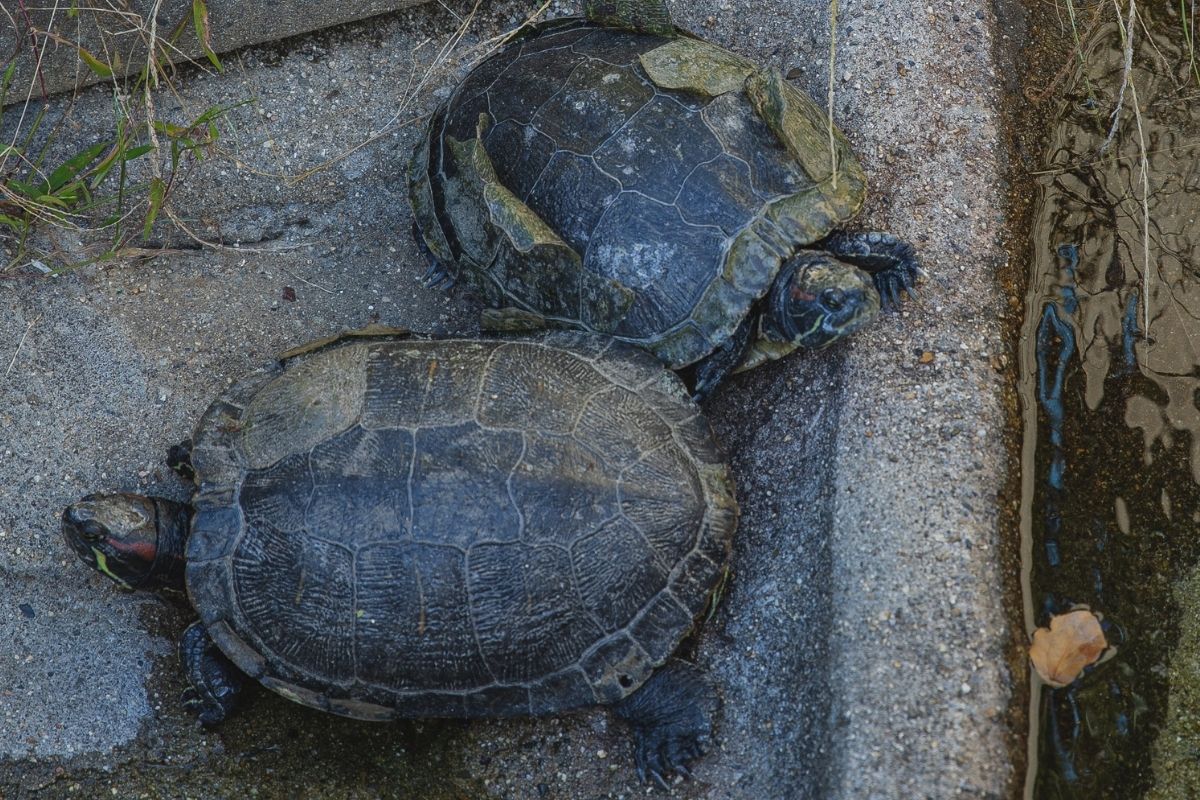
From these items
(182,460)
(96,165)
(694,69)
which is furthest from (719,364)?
(96,165)

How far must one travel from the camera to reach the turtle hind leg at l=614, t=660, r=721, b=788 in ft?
10.9

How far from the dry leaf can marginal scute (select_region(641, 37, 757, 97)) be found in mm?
2197

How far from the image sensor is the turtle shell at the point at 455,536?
3.13 m

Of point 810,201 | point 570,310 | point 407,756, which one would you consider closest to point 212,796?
point 407,756

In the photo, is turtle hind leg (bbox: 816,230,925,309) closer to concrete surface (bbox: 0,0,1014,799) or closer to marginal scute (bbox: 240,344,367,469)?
concrete surface (bbox: 0,0,1014,799)

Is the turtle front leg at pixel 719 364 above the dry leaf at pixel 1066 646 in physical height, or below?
above

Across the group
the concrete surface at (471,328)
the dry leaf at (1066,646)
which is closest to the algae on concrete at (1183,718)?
the dry leaf at (1066,646)

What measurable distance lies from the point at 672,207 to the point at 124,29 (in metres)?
2.50

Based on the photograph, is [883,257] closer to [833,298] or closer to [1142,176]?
[833,298]

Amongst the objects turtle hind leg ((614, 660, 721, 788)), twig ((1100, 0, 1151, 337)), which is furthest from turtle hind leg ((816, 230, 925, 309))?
turtle hind leg ((614, 660, 721, 788))

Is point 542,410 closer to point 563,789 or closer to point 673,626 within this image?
point 673,626

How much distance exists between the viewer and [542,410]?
10.8 feet

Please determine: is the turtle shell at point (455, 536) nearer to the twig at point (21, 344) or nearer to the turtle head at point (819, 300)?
the turtle head at point (819, 300)

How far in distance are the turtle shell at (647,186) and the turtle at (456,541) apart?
0.32m
